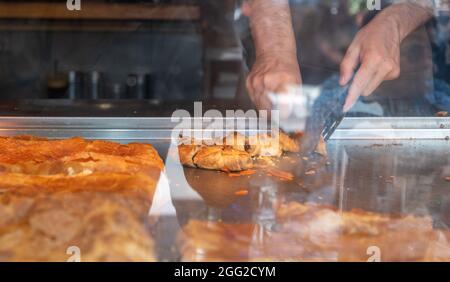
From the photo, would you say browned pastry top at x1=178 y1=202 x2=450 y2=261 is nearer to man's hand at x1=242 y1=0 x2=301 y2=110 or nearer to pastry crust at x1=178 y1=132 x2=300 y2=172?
pastry crust at x1=178 y1=132 x2=300 y2=172

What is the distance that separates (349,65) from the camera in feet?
6.61

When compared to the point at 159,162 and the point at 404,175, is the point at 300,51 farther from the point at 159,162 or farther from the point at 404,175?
the point at 159,162

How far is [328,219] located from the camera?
4.05ft

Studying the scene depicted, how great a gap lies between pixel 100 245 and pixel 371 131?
52.2 inches

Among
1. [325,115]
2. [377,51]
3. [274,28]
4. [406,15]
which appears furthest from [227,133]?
[406,15]

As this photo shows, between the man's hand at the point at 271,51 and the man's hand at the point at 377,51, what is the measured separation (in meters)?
0.19

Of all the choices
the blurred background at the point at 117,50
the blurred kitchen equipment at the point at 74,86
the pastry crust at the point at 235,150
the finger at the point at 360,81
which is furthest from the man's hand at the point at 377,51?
the blurred kitchen equipment at the point at 74,86

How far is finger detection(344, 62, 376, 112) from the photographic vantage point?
77.8 inches

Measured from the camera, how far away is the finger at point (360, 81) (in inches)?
77.8

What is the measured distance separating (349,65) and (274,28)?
1.09ft

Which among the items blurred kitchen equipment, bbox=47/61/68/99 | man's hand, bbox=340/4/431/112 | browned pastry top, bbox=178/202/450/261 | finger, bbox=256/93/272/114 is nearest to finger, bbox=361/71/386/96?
man's hand, bbox=340/4/431/112

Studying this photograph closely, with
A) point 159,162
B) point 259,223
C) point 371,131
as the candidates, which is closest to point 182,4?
point 371,131

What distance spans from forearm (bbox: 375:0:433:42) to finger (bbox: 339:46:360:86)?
7.0 inches

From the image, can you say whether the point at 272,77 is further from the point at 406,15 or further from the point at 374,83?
the point at 406,15
